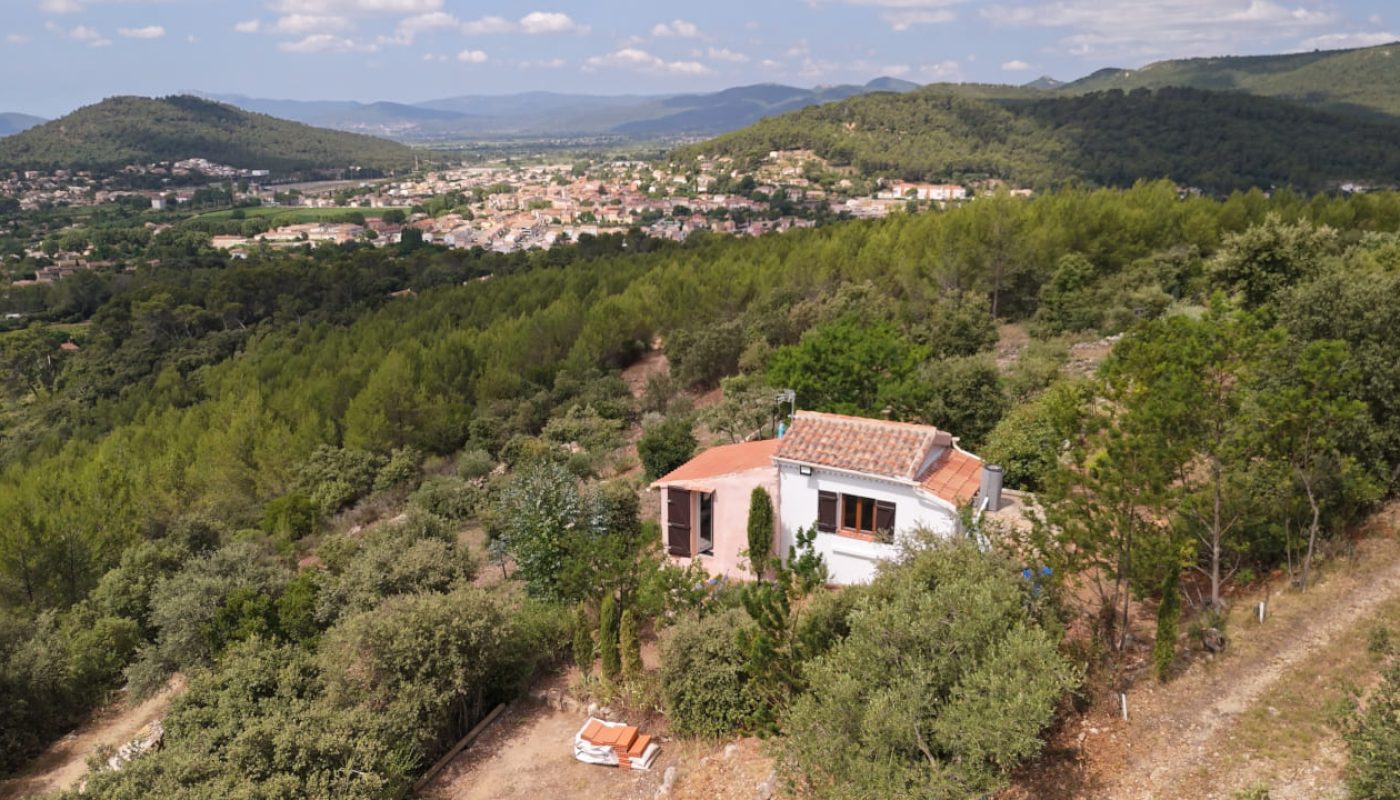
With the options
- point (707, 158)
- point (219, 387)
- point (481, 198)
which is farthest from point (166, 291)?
point (707, 158)

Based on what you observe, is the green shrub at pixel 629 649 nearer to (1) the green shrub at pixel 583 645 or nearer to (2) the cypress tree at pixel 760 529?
(1) the green shrub at pixel 583 645

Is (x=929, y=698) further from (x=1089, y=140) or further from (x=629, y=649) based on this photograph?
(x=1089, y=140)

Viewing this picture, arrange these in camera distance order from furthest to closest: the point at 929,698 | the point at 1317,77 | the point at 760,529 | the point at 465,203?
1. the point at 1317,77
2. the point at 465,203
3. the point at 760,529
4. the point at 929,698

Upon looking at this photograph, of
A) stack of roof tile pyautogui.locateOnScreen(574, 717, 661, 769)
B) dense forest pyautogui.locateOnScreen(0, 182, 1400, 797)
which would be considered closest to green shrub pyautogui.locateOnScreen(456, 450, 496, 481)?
dense forest pyautogui.locateOnScreen(0, 182, 1400, 797)

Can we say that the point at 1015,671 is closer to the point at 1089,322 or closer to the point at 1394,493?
the point at 1394,493

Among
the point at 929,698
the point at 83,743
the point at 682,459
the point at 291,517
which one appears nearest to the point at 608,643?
the point at 929,698

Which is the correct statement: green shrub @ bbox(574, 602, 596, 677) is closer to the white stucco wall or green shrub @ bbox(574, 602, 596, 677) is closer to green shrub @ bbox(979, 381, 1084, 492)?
the white stucco wall

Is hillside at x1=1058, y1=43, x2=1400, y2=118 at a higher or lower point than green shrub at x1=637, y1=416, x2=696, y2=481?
higher
